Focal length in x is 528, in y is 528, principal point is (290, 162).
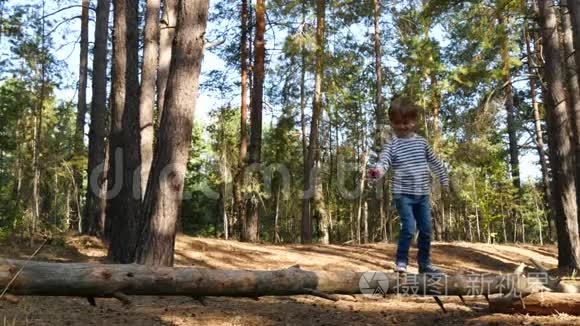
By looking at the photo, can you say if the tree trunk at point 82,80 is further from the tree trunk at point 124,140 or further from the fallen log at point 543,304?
the fallen log at point 543,304

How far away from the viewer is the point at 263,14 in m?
19.2

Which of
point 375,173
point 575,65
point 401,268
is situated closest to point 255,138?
point 575,65

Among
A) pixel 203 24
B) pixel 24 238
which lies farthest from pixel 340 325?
pixel 24 238

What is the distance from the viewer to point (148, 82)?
10.7 m

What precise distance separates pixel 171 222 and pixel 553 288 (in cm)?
476

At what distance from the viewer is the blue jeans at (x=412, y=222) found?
565cm

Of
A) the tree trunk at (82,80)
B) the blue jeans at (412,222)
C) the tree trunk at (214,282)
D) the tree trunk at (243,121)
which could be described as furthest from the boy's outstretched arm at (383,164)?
the tree trunk at (82,80)

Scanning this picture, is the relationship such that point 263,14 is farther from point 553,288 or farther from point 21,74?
point 553,288

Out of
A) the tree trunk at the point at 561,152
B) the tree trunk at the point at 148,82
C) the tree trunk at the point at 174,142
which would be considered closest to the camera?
the tree trunk at the point at 174,142

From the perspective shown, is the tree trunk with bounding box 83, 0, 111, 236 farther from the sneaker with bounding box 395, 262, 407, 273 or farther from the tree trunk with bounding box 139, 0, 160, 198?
the sneaker with bounding box 395, 262, 407, 273

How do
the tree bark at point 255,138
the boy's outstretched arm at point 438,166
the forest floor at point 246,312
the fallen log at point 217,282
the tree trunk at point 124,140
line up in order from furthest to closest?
the tree bark at point 255,138 < the tree trunk at point 124,140 < the boy's outstretched arm at point 438,166 < the forest floor at point 246,312 < the fallen log at point 217,282

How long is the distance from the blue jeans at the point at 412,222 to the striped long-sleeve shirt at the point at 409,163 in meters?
0.09

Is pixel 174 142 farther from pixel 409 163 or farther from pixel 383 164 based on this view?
pixel 409 163

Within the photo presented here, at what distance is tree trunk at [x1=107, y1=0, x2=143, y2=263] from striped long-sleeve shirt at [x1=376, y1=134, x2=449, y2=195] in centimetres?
553
